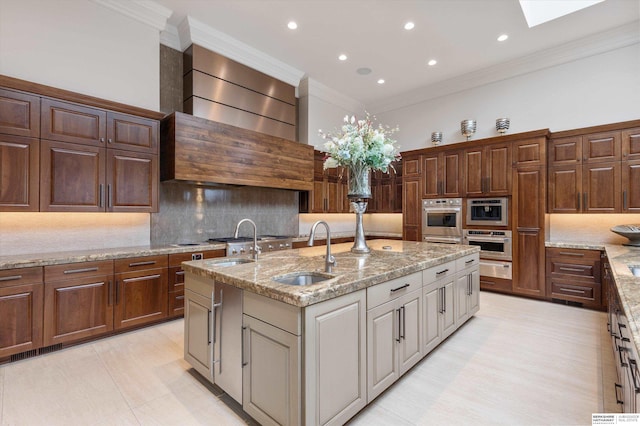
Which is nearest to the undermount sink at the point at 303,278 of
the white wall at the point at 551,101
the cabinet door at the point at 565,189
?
the cabinet door at the point at 565,189

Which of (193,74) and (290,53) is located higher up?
(290,53)

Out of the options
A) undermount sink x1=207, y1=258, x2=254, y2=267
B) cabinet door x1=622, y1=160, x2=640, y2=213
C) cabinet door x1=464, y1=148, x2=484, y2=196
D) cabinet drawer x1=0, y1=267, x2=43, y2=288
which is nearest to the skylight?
cabinet door x1=464, y1=148, x2=484, y2=196

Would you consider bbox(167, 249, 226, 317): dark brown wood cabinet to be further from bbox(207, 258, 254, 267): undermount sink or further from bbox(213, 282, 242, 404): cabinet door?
bbox(213, 282, 242, 404): cabinet door

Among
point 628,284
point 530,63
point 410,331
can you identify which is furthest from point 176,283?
point 530,63

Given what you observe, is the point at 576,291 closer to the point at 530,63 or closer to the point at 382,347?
the point at 530,63

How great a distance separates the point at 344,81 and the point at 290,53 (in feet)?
4.56

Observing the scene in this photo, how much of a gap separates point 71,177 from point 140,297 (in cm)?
140

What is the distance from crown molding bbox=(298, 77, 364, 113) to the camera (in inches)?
225

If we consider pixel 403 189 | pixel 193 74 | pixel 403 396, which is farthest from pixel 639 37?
pixel 193 74

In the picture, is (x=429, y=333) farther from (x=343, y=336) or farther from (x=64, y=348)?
(x=64, y=348)

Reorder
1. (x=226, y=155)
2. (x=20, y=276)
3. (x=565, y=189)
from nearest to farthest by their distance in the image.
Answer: (x=20, y=276) < (x=226, y=155) < (x=565, y=189)

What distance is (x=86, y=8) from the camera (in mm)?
3307

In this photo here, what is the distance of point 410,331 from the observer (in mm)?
2338

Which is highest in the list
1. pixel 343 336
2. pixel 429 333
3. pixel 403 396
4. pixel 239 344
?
pixel 343 336
